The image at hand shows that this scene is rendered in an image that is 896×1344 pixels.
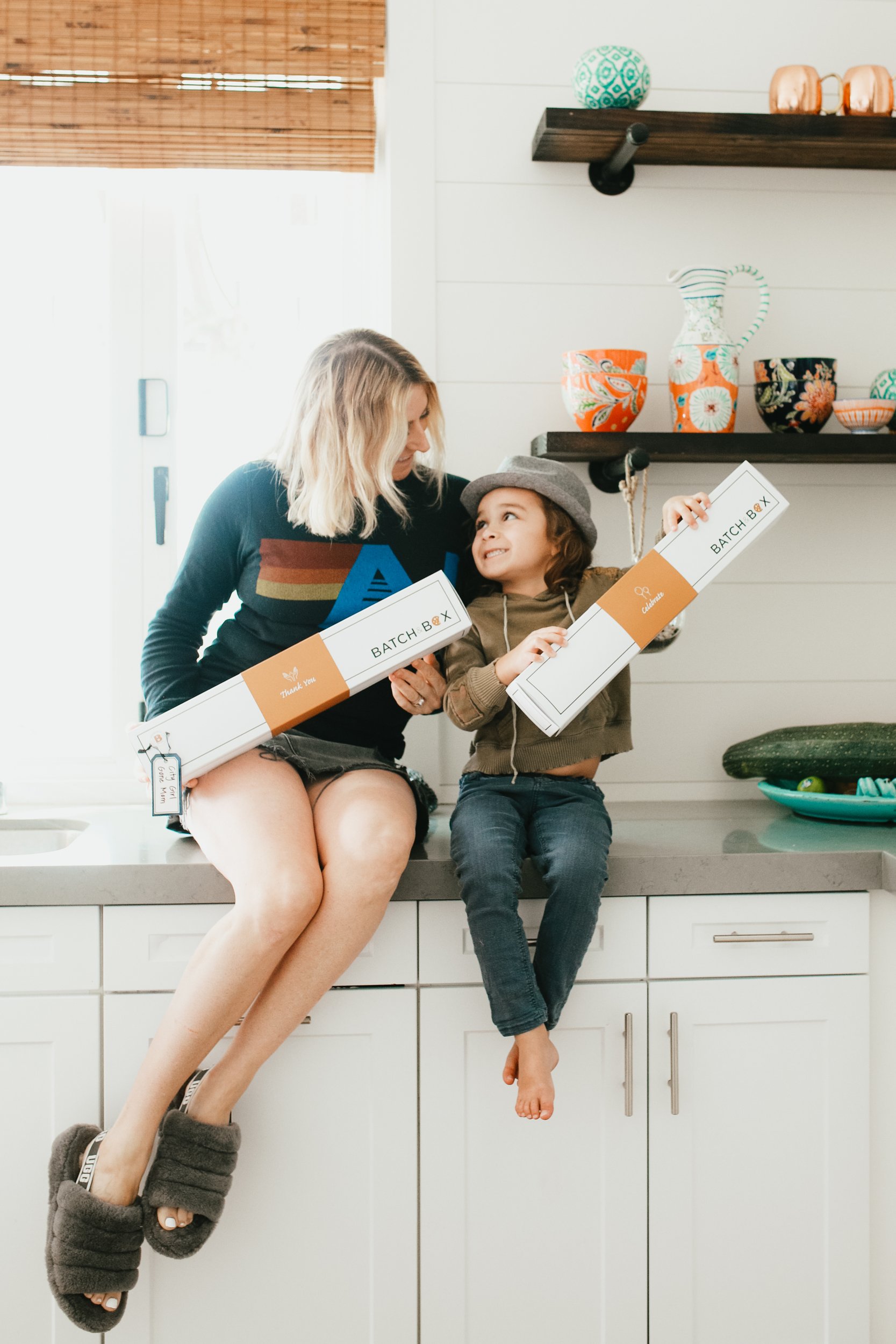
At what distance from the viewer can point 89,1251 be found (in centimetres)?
114

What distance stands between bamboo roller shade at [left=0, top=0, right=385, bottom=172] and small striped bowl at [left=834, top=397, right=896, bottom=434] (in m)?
0.96

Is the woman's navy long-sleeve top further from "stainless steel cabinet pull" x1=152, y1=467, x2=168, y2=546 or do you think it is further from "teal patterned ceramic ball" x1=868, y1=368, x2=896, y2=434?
"teal patterned ceramic ball" x1=868, y1=368, x2=896, y2=434

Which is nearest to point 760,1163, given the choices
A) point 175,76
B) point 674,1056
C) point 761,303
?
point 674,1056

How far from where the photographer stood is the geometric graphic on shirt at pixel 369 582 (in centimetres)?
151

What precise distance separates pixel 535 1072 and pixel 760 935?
0.37 meters

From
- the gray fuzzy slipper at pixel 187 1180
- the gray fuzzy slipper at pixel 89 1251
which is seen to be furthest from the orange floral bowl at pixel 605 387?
the gray fuzzy slipper at pixel 89 1251

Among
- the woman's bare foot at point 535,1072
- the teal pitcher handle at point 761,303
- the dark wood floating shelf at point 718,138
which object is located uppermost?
the dark wood floating shelf at point 718,138

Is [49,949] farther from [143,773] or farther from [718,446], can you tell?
[718,446]

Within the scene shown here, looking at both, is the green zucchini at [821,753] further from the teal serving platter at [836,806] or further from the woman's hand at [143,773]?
the woman's hand at [143,773]

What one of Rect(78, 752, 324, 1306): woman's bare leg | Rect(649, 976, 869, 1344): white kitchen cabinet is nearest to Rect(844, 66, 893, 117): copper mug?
Rect(649, 976, 869, 1344): white kitchen cabinet

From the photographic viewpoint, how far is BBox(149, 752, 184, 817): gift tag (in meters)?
1.29

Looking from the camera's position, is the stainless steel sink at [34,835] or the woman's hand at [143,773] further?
the stainless steel sink at [34,835]

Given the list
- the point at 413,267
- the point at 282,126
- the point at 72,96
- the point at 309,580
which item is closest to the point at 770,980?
the point at 309,580

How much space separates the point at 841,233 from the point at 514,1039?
151 centimetres
